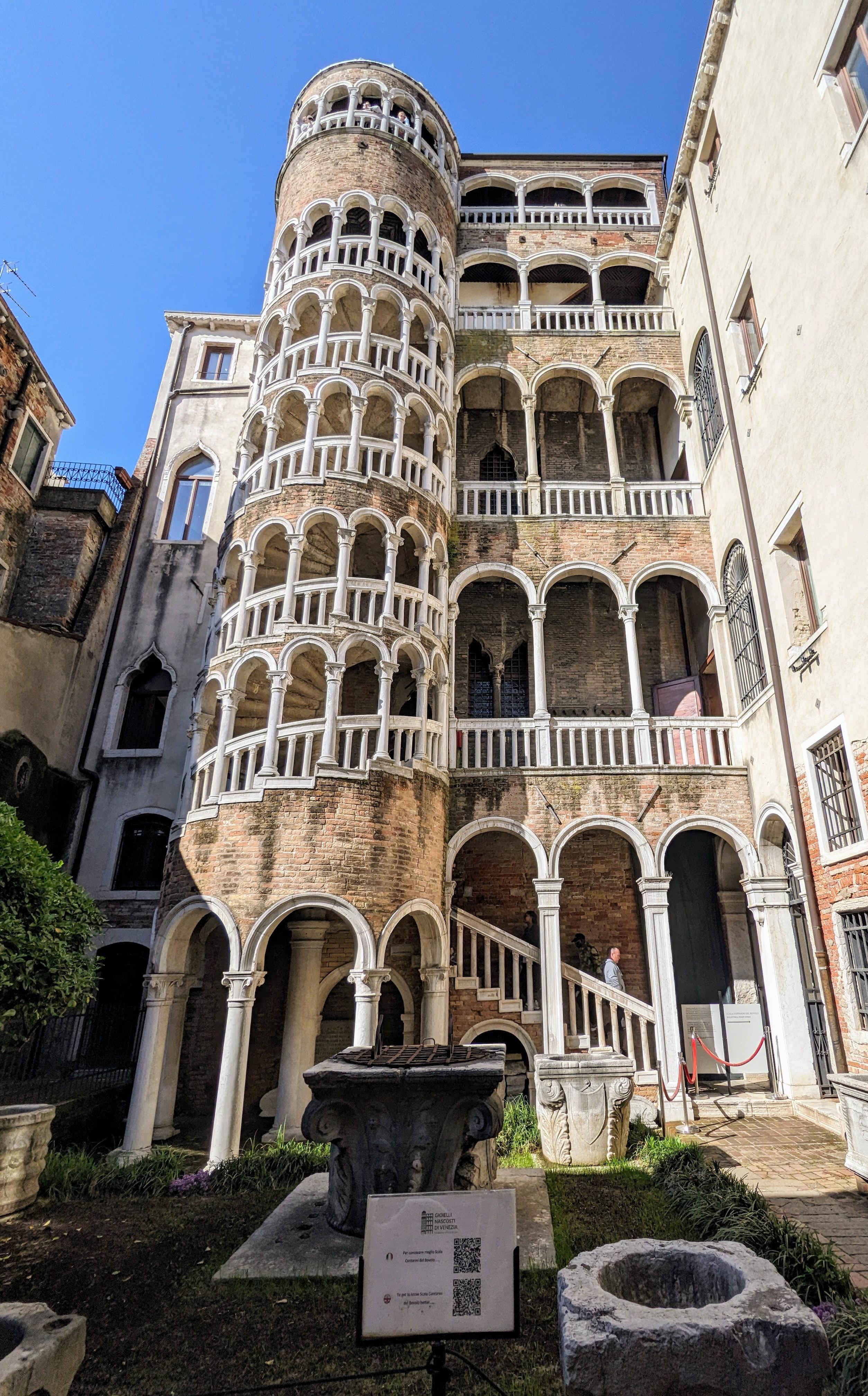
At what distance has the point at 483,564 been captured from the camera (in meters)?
15.8

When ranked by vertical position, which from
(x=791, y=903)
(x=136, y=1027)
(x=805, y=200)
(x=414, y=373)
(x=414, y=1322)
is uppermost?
(x=414, y=373)

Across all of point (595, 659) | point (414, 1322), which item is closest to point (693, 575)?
point (595, 659)

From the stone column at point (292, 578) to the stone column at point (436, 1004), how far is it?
6.34 m

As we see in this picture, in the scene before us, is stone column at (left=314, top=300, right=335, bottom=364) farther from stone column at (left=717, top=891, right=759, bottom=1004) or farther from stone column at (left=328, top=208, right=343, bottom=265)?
stone column at (left=717, top=891, right=759, bottom=1004)

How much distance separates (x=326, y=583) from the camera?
12797 millimetres

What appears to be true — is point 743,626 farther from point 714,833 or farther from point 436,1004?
point 436,1004

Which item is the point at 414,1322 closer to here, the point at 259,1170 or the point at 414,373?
the point at 259,1170

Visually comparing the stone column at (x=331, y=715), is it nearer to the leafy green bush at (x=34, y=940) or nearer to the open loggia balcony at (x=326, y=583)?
the open loggia balcony at (x=326, y=583)

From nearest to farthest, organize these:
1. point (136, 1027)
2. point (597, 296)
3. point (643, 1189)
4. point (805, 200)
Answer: point (643, 1189) → point (805, 200) → point (136, 1027) → point (597, 296)

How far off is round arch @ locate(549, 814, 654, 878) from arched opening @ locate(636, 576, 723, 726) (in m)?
3.38

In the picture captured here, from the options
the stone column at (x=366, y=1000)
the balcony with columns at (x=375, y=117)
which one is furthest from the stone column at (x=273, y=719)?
the balcony with columns at (x=375, y=117)

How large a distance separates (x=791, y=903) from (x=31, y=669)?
1506 cm

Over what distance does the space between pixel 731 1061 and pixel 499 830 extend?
5.39 metres

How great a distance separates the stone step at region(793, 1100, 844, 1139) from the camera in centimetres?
1008
